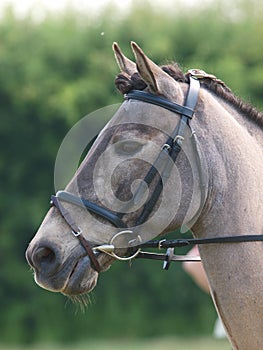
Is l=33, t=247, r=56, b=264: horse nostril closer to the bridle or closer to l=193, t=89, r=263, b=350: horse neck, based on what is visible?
the bridle

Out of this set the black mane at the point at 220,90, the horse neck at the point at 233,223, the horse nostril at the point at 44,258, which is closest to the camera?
the horse nostril at the point at 44,258

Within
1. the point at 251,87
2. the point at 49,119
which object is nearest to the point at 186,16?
the point at 251,87

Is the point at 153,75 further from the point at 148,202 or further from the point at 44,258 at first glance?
the point at 44,258

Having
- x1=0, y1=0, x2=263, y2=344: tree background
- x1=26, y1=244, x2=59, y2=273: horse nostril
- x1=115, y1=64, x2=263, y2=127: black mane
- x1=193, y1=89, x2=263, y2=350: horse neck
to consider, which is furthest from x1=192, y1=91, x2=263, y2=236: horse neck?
x1=0, y1=0, x2=263, y2=344: tree background

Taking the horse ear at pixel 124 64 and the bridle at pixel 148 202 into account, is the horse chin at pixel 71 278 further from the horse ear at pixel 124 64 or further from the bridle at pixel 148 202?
A: the horse ear at pixel 124 64

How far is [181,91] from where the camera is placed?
3.79 m

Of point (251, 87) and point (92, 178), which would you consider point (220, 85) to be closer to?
point (92, 178)

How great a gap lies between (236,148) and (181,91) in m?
0.35

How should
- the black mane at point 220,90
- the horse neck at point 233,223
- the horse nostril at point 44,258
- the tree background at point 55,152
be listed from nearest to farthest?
the horse nostril at point 44,258 → the horse neck at point 233,223 → the black mane at point 220,90 → the tree background at point 55,152

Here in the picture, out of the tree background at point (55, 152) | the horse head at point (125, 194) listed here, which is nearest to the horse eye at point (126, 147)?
the horse head at point (125, 194)

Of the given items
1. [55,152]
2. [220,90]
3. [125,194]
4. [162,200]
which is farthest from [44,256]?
[55,152]

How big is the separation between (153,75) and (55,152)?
A: 31.9 feet

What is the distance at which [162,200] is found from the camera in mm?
3650

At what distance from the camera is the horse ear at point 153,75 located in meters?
3.60
